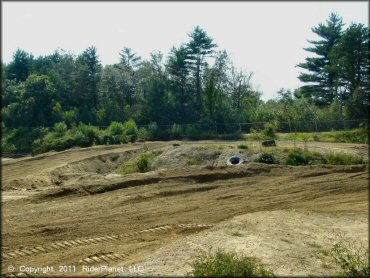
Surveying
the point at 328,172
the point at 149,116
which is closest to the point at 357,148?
the point at 328,172

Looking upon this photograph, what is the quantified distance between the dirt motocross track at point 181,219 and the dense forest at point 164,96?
17628 mm

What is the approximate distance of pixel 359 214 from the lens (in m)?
15.5

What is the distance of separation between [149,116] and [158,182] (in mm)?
29774

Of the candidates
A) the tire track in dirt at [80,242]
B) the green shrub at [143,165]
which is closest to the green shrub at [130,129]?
the green shrub at [143,165]

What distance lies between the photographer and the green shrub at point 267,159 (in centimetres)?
2533

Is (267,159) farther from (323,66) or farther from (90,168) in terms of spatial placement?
(323,66)

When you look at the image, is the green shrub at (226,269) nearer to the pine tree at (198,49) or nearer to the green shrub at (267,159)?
the green shrub at (267,159)

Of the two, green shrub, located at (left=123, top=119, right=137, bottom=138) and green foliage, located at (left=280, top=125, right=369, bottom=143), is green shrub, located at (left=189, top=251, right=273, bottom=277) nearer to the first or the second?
green foliage, located at (left=280, top=125, right=369, bottom=143)

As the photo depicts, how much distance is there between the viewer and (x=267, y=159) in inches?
1000

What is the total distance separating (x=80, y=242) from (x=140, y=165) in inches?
593

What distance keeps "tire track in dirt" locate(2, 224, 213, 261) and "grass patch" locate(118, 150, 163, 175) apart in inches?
524

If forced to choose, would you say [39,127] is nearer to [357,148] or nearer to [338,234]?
[357,148]

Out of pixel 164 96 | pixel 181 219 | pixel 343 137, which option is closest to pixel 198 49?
pixel 164 96

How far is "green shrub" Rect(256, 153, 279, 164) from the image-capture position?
25333 millimetres
